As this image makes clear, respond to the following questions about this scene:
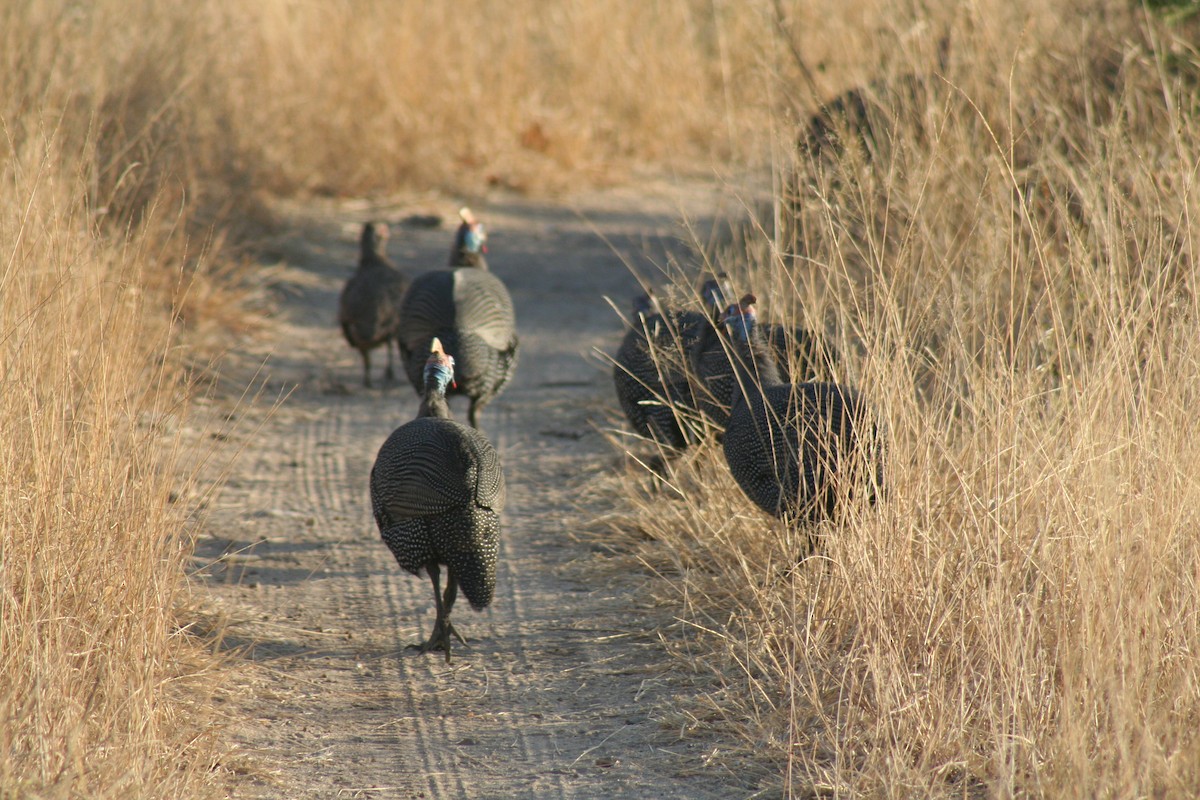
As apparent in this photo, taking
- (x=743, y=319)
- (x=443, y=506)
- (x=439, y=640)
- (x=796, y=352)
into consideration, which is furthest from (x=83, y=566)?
(x=796, y=352)

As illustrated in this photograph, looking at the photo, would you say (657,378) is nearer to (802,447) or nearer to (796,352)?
(796,352)

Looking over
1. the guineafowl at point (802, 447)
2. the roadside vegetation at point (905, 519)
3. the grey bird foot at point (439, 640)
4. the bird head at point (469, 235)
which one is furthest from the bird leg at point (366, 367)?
the guineafowl at point (802, 447)

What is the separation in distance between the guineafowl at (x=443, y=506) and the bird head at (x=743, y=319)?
1.00 meters

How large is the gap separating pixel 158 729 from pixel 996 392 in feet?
8.08

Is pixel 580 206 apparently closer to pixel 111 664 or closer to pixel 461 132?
pixel 461 132

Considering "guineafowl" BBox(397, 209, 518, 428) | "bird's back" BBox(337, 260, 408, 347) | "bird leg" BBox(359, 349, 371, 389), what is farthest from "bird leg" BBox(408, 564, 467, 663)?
"bird leg" BBox(359, 349, 371, 389)

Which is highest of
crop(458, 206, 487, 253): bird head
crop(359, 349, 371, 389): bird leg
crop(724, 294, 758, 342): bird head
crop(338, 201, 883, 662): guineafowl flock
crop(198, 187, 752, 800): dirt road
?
crop(458, 206, 487, 253): bird head

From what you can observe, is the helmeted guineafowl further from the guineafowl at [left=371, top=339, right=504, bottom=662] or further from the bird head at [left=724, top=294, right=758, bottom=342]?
the guineafowl at [left=371, top=339, right=504, bottom=662]

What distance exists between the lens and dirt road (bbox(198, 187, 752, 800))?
357cm

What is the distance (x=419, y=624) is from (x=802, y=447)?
1.48 m

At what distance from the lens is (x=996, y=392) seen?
151 inches

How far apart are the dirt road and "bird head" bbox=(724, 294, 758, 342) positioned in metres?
0.63

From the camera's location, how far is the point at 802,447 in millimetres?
4051

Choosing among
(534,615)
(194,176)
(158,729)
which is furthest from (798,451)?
(194,176)
